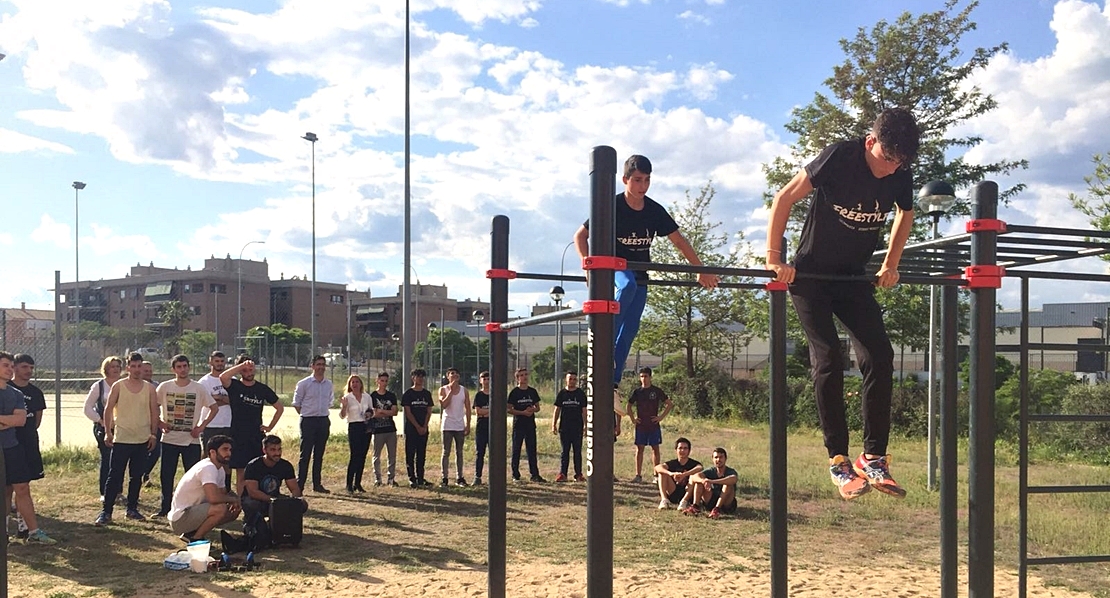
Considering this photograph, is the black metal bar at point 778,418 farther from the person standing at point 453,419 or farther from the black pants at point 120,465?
the person standing at point 453,419

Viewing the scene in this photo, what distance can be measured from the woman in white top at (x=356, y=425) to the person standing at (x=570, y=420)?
8.50ft

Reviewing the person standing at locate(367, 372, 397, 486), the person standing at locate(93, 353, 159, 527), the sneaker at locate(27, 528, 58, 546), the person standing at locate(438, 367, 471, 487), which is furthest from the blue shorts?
the sneaker at locate(27, 528, 58, 546)

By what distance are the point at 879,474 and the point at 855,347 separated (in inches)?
21.4

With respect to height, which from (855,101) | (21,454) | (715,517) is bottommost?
(715,517)

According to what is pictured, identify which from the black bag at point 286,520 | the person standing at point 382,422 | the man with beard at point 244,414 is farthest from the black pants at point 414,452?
the black bag at point 286,520

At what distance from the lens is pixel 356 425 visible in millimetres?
11180

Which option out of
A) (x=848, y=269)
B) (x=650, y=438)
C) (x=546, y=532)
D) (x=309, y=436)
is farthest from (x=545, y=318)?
(x=650, y=438)

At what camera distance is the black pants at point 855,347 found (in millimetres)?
3695

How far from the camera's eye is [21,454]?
7598 mm

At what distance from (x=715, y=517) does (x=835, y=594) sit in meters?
3.16

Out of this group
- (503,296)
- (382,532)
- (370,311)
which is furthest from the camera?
(370,311)

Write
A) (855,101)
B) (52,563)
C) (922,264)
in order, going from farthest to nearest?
(855,101) < (52,563) < (922,264)

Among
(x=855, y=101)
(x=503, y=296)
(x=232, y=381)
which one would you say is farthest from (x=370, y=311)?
(x=503, y=296)

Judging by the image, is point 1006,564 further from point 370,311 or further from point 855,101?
point 370,311
